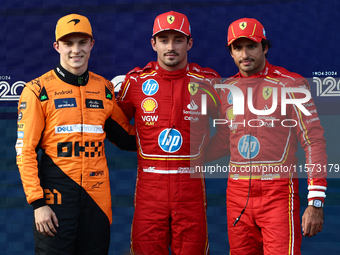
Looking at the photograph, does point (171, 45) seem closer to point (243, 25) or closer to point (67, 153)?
point (243, 25)

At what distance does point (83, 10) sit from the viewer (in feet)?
8.74

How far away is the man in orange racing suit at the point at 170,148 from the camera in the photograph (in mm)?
2104

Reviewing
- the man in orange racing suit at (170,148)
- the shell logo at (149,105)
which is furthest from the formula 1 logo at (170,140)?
the shell logo at (149,105)

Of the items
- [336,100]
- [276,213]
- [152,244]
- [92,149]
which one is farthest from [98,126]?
[336,100]

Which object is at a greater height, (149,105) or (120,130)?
(149,105)

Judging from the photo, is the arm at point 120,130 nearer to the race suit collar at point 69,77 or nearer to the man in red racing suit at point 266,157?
the race suit collar at point 69,77

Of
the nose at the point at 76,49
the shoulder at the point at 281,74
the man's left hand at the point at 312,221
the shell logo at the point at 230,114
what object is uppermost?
the nose at the point at 76,49

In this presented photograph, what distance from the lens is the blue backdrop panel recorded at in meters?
2.58

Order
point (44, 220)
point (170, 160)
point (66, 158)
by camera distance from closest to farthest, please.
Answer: point (44, 220)
point (66, 158)
point (170, 160)

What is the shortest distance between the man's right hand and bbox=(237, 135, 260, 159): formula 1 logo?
1.10m

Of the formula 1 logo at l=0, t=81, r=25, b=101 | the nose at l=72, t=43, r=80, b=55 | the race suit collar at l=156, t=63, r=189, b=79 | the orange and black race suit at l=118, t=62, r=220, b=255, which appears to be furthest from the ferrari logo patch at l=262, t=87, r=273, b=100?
the formula 1 logo at l=0, t=81, r=25, b=101

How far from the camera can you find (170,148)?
2.14m

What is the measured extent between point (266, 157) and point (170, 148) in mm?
562

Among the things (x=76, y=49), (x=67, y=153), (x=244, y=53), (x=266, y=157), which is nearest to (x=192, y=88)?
(x=244, y=53)
